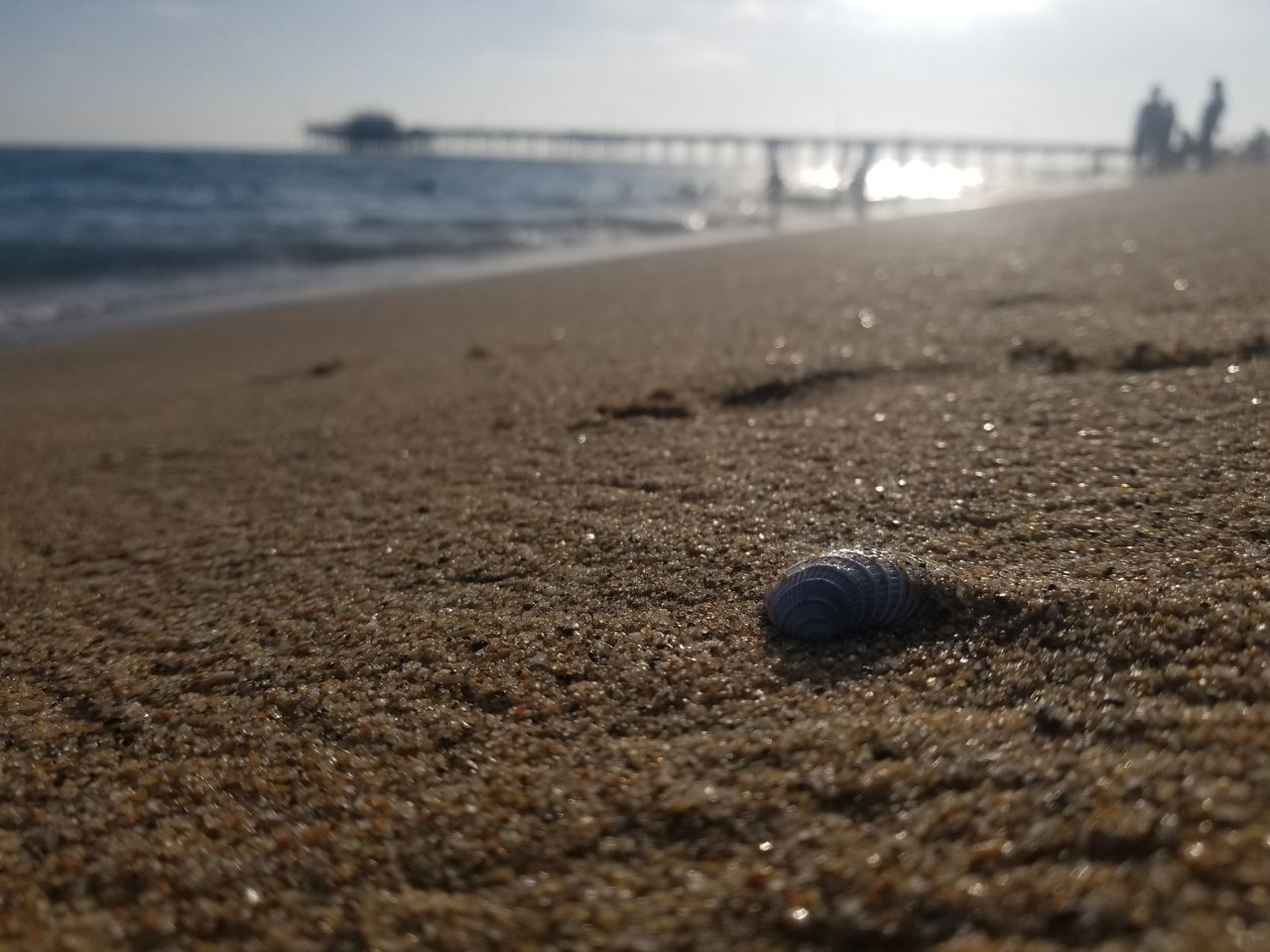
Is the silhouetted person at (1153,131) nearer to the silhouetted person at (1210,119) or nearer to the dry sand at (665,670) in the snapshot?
the silhouetted person at (1210,119)

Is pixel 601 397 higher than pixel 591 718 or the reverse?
higher

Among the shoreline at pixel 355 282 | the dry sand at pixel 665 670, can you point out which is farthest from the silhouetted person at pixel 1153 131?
the dry sand at pixel 665 670

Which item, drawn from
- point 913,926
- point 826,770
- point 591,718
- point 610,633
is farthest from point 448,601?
point 913,926

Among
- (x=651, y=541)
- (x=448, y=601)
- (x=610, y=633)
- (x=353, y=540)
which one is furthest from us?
(x=353, y=540)

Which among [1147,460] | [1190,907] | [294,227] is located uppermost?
[294,227]

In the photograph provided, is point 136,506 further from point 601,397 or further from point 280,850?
point 280,850

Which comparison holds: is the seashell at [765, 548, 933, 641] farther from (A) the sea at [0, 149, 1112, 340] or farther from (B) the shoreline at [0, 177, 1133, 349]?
(A) the sea at [0, 149, 1112, 340]

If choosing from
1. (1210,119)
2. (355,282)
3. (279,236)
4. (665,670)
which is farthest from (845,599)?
(1210,119)
